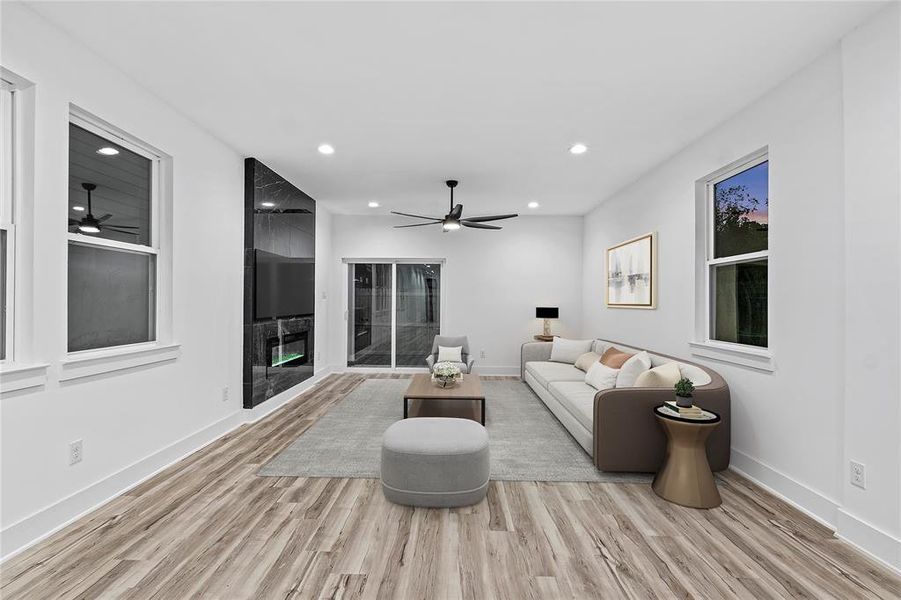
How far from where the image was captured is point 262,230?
14.8 feet

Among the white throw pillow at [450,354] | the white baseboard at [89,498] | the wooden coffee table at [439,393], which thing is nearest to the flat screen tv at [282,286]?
the white baseboard at [89,498]

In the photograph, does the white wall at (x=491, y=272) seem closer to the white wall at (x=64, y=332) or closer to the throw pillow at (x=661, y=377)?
the white wall at (x=64, y=332)

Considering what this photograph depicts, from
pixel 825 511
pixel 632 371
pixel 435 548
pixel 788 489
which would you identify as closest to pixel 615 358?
pixel 632 371

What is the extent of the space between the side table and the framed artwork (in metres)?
2.08

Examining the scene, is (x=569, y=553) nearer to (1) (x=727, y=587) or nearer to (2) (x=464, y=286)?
(1) (x=727, y=587)

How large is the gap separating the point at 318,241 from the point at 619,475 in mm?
5302

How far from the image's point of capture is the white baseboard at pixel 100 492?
2049 mm

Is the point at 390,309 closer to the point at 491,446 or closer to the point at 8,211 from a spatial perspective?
the point at 491,446

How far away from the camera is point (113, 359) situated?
265 centimetres

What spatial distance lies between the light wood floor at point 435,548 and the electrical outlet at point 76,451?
1.12 feet

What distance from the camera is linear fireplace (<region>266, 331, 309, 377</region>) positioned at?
4712 mm

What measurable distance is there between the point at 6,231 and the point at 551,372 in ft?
16.1

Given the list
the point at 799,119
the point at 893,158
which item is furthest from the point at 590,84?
the point at 893,158

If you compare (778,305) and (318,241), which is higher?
(318,241)
